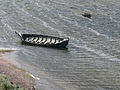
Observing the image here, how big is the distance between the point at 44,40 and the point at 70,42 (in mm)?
4596

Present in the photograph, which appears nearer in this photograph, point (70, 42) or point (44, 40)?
point (44, 40)

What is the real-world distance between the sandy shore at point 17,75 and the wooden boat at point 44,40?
12.2 m

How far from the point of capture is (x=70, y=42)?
58.8 meters

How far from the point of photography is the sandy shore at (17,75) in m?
36.7

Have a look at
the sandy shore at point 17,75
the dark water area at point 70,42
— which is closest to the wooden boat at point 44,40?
the dark water area at point 70,42

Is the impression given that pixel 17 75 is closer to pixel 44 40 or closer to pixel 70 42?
pixel 44 40

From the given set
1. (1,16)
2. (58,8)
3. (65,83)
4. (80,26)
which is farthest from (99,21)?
(65,83)

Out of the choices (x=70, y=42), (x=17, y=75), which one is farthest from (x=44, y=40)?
(x=17, y=75)

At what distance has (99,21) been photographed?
74.3 metres

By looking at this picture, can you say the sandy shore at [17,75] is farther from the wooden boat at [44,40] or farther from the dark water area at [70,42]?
the wooden boat at [44,40]

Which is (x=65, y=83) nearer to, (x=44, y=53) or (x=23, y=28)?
(x=44, y=53)

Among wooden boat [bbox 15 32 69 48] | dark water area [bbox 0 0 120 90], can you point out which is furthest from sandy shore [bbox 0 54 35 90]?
wooden boat [bbox 15 32 69 48]

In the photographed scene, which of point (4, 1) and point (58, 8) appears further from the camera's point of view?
point (4, 1)

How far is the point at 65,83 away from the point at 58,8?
4957cm
